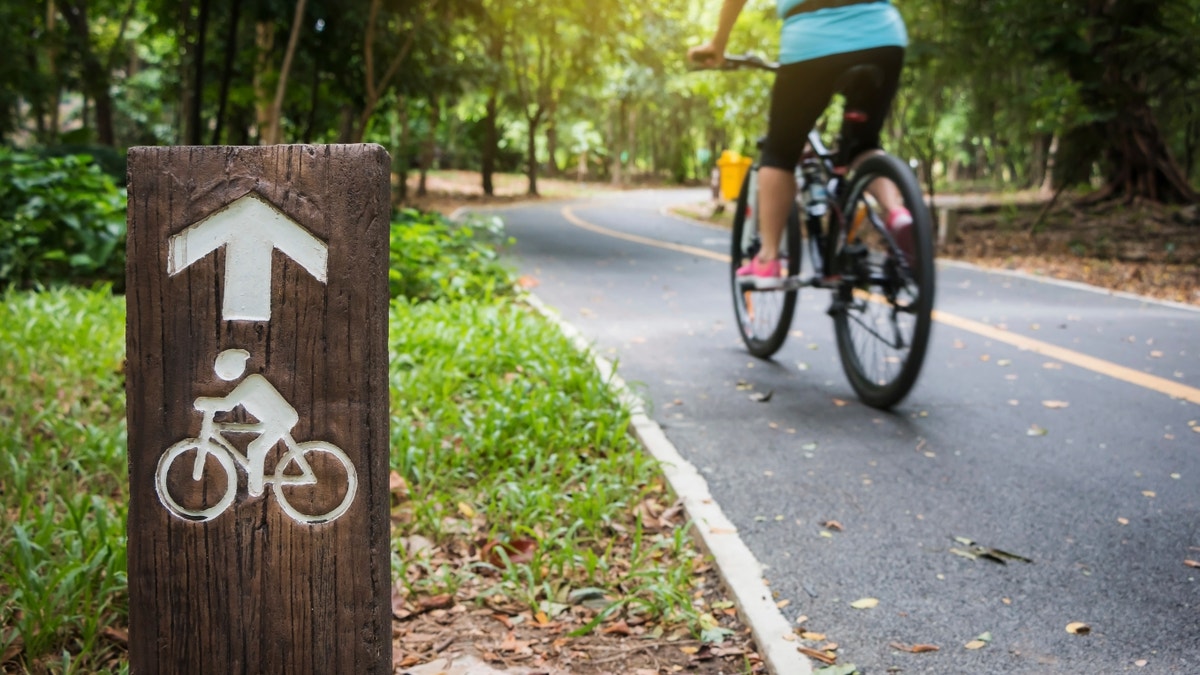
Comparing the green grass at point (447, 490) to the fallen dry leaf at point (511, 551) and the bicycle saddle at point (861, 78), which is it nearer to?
the fallen dry leaf at point (511, 551)

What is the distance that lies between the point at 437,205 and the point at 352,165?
22.1m

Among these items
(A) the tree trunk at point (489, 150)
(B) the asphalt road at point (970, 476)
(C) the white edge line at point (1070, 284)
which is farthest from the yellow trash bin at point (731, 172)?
(B) the asphalt road at point (970, 476)

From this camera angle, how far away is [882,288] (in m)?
4.28

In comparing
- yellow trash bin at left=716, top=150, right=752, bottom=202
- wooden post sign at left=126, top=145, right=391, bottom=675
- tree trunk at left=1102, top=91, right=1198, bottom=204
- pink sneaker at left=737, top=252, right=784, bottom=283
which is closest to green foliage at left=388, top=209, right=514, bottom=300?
pink sneaker at left=737, top=252, right=784, bottom=283

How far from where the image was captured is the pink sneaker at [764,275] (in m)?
4.71

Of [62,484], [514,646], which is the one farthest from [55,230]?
[514,646]

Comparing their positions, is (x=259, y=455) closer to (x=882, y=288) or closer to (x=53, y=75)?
(x=882, y=288)

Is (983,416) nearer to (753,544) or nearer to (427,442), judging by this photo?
(753,544)

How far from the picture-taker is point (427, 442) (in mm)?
3670

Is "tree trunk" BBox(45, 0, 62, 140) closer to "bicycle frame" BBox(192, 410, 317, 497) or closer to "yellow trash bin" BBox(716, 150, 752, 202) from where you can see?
"yellow trash bin" BBox(716, 150, 752, 202)

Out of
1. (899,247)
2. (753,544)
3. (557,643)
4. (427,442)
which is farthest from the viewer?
(899,247)

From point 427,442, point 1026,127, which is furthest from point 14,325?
point 1026,127

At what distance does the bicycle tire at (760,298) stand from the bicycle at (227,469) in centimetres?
368

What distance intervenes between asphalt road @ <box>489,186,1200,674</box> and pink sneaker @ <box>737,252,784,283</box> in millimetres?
505
